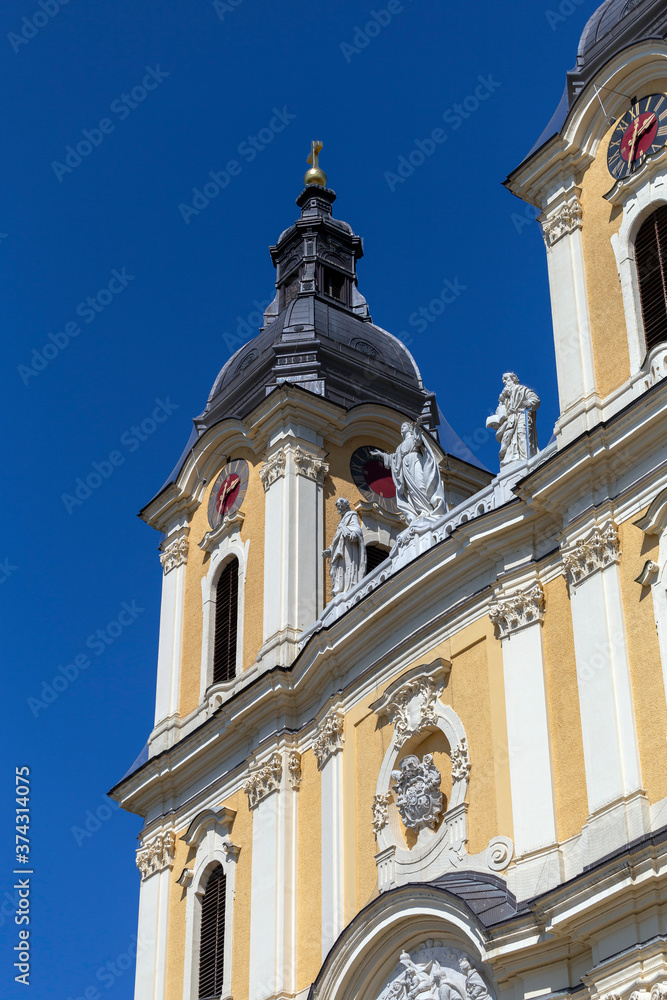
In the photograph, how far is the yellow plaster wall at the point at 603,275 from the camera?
62.1ft

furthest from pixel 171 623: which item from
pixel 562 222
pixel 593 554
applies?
pixel 593 554

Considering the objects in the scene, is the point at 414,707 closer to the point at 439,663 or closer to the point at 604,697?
the point at 439,663

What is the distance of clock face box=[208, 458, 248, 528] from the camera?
25984mm

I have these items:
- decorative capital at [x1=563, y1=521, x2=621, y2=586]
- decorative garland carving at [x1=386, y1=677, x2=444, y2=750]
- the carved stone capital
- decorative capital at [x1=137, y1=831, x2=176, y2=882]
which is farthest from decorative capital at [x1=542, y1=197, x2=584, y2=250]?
decorative capital at [x1=137, y1=831, x2=176, y2=882]

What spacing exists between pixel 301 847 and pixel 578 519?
21.0 ft

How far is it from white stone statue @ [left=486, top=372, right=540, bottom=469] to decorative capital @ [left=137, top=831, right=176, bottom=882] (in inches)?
320

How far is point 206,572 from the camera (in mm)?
26188

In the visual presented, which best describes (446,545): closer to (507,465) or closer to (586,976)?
(507,465)

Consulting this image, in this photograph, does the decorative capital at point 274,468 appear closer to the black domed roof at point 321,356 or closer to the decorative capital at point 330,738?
the black domed roof at point 321,356

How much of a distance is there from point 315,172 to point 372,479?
9.64 metres

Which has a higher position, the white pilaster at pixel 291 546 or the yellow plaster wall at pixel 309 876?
the white pilaster at pixel 291 546

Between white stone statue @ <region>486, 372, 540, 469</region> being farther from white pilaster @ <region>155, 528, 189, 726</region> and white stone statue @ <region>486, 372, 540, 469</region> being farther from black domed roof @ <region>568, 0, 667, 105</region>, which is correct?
white pilaster @ <region>155, 528, 189, 726</region>

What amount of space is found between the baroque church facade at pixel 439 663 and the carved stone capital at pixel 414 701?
4 cm

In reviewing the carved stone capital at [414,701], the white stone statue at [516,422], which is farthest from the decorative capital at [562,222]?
the carved stone capital at [414,701]
